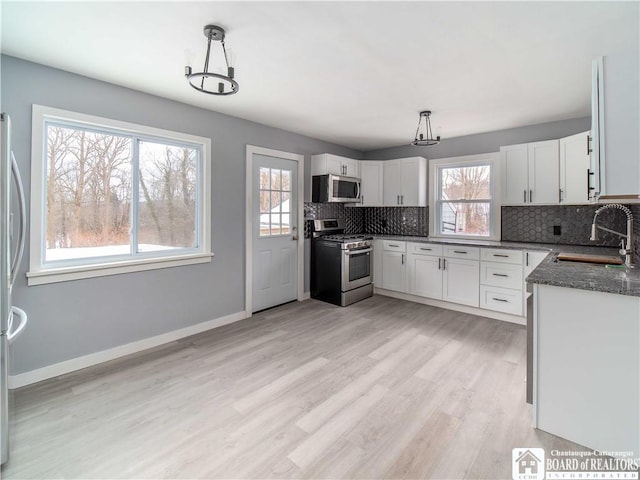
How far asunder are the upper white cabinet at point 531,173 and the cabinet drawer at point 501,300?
3.73 ft

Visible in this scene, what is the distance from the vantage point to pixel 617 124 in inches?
66.1

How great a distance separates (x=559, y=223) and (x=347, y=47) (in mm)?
3509

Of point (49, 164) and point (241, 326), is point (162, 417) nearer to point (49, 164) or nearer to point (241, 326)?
point (241, 326)

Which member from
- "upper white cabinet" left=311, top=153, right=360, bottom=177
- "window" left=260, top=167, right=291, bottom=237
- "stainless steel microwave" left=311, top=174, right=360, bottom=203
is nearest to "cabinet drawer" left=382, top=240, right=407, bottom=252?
"stainless steel microwave" left=311, top=174, right=360, bottom=203

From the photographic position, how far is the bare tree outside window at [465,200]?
14.7 feet

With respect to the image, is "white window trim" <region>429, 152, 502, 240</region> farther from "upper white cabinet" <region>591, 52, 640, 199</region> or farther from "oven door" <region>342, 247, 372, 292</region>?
"upper white cabinet" <region>591, 52, 640, 199</region>

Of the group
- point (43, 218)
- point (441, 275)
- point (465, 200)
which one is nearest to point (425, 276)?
point (441, 275)

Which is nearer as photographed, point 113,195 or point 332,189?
point 113,195

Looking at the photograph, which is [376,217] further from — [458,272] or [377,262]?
[458,272]

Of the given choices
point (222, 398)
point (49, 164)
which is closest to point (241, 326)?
→ point (222, 398)

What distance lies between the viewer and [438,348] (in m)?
3.02

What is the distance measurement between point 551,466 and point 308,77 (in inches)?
120

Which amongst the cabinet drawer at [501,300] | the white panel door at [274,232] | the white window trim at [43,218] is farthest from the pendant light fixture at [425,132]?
the white window trim at [43,218]

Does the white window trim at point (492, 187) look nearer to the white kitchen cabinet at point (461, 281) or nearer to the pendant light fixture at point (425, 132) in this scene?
the pendant light fixture at point (425, 132)
